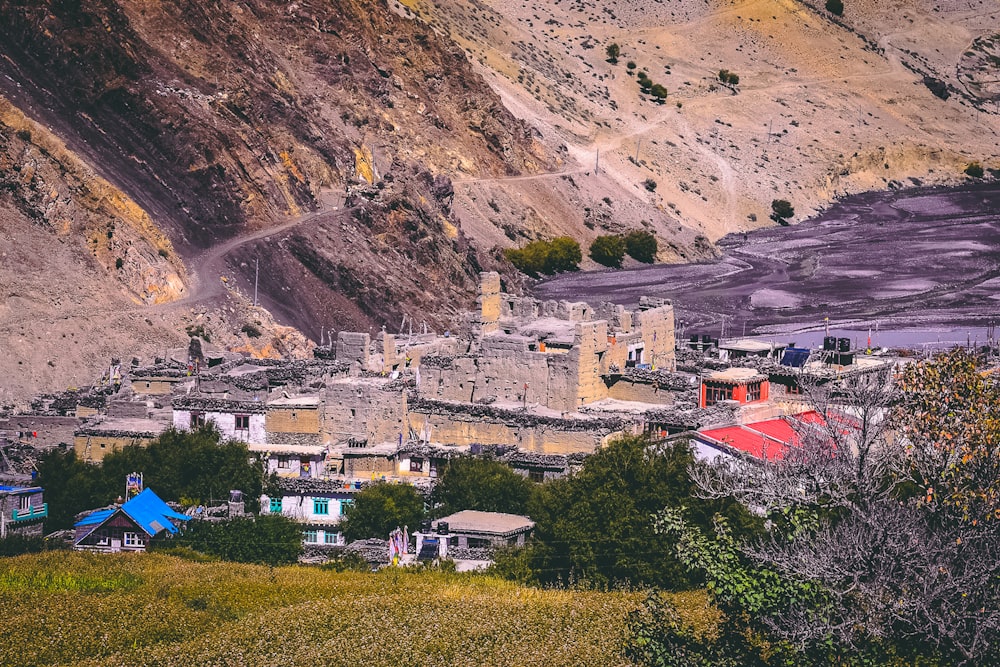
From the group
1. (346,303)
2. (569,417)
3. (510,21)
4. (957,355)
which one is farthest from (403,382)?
(510,21)

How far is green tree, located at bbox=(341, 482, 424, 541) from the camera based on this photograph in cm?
4325

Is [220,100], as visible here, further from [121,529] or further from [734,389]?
[121,529]

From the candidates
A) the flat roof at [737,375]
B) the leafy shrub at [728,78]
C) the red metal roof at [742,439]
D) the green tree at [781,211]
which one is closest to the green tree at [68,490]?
the red metal roof at [742,439]

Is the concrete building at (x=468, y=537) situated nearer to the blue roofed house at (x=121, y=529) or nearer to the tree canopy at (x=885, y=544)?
the blue roofed house at (x=121, y=529)

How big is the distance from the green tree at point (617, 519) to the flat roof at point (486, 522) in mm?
1075

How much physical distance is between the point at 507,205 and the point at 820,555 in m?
87.2

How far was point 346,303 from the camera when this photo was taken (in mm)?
83438

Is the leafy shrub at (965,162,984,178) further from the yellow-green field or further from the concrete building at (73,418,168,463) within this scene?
the yellow-green field

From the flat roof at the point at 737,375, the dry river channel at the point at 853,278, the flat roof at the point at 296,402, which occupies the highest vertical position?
the dry river channel at the point at 853,278

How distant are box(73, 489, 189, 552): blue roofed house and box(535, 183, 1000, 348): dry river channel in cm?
3466

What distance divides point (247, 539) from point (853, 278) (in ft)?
277

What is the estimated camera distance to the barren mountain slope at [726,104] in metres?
137

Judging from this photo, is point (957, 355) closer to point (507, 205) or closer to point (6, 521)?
point (6, 521)

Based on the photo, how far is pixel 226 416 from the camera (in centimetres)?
5078
